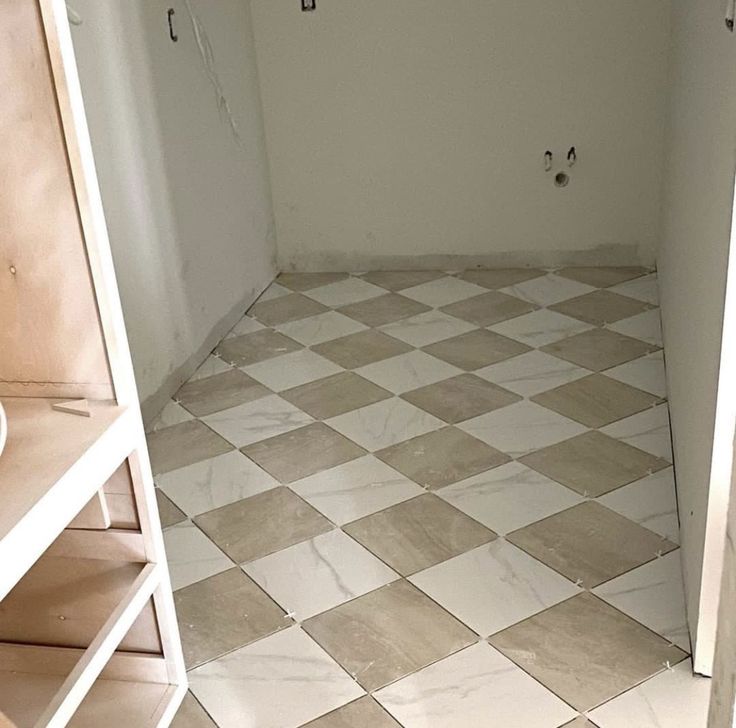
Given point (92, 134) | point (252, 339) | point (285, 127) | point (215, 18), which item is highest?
point (215, 18)

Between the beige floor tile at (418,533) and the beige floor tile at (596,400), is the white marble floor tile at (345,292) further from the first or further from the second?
the beige floor tile at (418,533)

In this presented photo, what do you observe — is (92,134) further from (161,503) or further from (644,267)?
(644,267)

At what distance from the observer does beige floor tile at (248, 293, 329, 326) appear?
3.64 meters

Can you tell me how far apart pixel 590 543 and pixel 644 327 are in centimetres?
132

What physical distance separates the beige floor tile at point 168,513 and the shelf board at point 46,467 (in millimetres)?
866

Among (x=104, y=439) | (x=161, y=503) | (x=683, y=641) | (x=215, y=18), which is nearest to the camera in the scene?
(x=104, y=439)

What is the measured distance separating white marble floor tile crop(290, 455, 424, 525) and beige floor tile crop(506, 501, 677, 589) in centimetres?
35

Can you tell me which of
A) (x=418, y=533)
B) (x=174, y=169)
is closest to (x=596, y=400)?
(x=418, y=533)

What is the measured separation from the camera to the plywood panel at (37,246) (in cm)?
137

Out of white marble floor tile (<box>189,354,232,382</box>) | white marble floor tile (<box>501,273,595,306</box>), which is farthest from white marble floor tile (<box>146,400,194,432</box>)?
white marble floor tile (<box>501,273,595,306</box>)

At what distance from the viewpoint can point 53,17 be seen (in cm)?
133

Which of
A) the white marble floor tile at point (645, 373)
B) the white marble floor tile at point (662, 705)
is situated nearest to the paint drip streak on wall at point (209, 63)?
the white marble floor tile at point (645, 373)

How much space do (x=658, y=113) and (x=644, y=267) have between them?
605mm

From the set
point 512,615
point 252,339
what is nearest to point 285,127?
point 252,339
